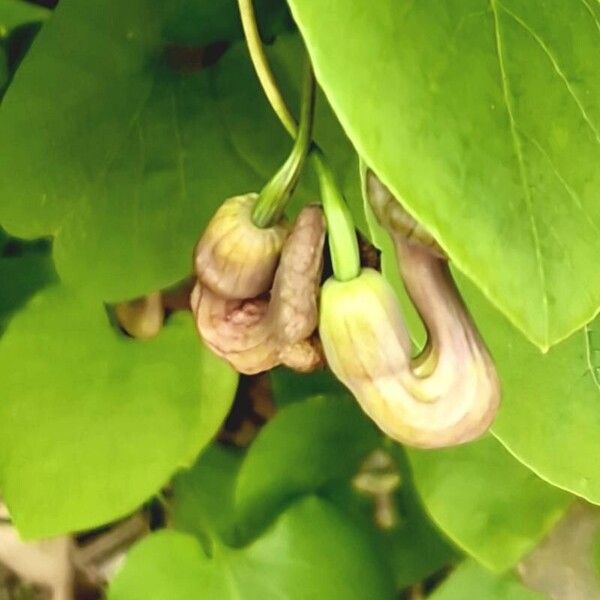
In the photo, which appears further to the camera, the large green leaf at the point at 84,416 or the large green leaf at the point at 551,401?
the large green leaf at the point at 84,416

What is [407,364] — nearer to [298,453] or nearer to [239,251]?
[239,251]

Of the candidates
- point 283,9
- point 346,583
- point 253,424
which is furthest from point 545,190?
point 253,424

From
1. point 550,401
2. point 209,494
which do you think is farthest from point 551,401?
point 209,494

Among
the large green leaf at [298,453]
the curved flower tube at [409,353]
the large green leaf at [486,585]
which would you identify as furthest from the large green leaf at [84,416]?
the curved flower tube at [409,353]

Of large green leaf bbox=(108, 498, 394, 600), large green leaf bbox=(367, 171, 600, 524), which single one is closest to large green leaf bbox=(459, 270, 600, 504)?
large green leaf bbox=(367, 171, 600, 524)

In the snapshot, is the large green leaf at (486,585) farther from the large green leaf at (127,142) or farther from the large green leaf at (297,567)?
the large green leaf at (127,142)

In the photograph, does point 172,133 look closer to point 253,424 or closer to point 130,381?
point 130,381

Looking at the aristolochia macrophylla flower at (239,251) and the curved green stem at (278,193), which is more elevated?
the curved green stem at (278,193)
